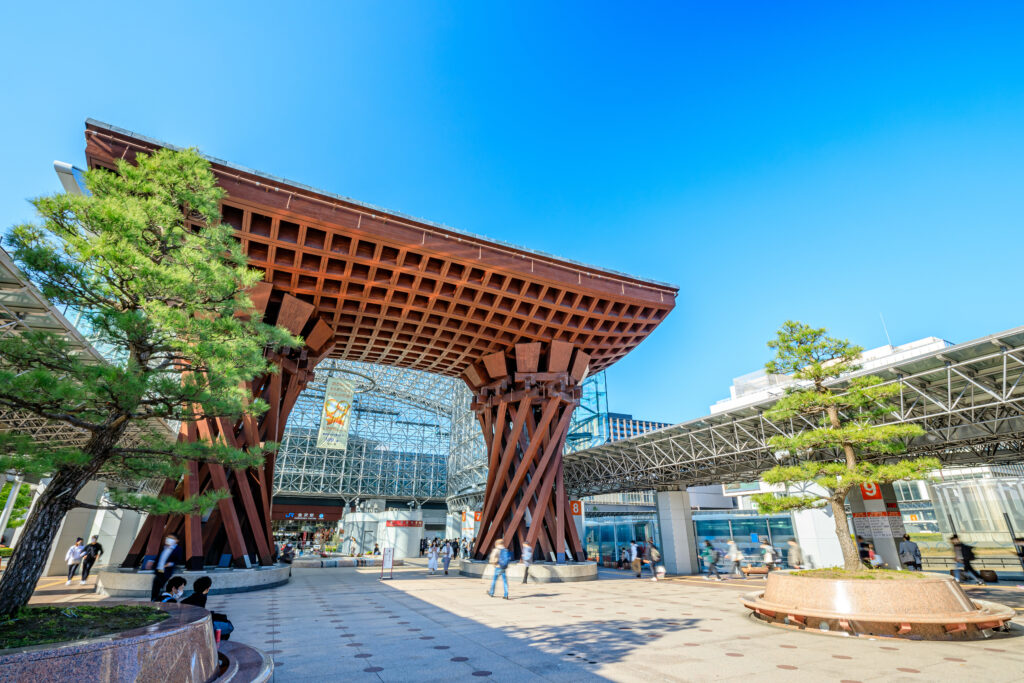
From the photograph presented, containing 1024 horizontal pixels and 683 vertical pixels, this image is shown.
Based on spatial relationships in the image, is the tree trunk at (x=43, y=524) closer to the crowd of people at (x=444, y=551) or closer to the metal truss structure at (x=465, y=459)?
the crowd of people at (x=444, y=551)

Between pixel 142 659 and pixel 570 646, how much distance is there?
16.4 feet

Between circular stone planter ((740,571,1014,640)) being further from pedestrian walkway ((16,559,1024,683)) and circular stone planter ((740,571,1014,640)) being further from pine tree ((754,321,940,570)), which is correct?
pine tree ((754,321,940,570))

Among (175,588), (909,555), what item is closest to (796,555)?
(909,555)

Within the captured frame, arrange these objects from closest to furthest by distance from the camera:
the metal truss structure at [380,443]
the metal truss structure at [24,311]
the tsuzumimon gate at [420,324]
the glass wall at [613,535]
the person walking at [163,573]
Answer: the person walking at [163,573] → the metal truss structure at [24,311] → the tsuzumimon gate at [420,324] → the glass wall at [613,535] → the metal truss structure at [380,443]

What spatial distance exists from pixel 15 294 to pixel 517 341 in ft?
48.9

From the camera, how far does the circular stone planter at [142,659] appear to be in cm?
331

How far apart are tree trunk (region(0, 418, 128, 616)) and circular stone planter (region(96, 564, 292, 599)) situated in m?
6.77

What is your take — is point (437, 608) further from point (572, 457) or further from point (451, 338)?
point (572, 457)

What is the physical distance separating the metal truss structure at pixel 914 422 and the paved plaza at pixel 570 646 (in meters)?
5.75

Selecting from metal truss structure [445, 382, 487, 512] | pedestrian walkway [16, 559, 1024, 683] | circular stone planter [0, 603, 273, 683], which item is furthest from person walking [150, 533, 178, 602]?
metal truss structure [445, 382, 487, 512]

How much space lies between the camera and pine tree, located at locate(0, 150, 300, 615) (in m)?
5.35

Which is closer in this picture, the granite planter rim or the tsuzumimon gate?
the granite planter rim

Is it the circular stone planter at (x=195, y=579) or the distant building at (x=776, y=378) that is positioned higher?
the distant building at (x=776, y=378)

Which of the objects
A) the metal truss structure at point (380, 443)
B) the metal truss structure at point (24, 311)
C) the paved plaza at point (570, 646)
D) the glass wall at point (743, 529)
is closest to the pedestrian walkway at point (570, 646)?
the paved plaza at point (570, 646)
